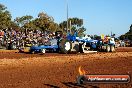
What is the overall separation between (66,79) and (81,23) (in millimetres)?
80325

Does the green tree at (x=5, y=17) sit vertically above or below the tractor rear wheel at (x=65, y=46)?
above

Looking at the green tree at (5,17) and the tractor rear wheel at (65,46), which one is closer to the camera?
the tractor rear wheel at (65,46)

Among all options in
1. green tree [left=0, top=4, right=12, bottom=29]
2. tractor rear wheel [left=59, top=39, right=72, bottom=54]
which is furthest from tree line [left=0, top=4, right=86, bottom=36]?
tractor rear wheel [left=59, top=39, right=72, bottom=54]

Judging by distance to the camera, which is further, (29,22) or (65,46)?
(29,22)

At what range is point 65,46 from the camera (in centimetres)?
3138

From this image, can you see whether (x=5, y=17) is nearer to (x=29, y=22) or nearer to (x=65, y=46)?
(x=29, y=22)

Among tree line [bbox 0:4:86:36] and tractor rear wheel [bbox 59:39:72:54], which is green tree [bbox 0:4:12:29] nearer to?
tree line [bbox 0:4:86:36]

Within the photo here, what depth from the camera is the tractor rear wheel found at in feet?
103

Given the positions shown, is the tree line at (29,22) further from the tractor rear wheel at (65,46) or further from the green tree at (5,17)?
the tractor rear wheel at (65,46)

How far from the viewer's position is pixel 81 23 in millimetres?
92375

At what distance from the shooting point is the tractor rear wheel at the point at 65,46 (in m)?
31.4

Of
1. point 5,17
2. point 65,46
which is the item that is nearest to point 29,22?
point 5,17

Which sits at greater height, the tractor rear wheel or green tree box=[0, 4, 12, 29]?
green tree box=[0, 4, 12, 29]

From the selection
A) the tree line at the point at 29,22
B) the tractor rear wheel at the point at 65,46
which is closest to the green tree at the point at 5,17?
the tree line at the point at 29,22
